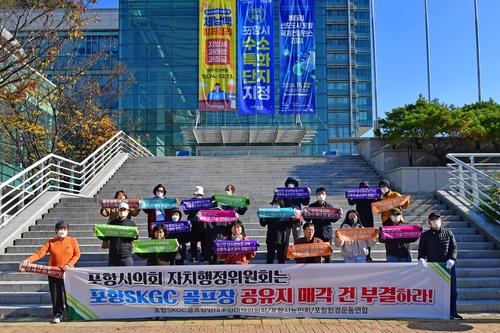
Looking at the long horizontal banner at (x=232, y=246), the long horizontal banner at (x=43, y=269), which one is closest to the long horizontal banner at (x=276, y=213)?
the long horizontal banner at (x=232, y=246)

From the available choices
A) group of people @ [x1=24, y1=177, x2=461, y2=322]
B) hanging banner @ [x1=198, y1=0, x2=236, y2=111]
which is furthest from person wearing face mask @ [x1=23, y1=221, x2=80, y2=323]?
hanging banner @ [x1=198, y1=0, x2=236, y2=111]

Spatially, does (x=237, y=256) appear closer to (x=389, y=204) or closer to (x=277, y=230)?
(x=277, y=230)

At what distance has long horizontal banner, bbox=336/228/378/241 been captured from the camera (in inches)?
367

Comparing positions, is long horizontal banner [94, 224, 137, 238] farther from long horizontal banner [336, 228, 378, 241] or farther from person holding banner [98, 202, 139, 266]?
long horizontal banner [336, 228, 378, 241]

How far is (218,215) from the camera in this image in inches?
388

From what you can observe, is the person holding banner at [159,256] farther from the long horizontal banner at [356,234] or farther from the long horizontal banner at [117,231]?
the long horizontal banner at [356,234]

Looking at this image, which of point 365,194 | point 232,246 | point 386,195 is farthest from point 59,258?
point 386,195

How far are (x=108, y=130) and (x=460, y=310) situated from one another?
718 inches

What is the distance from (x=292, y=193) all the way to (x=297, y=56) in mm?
16699

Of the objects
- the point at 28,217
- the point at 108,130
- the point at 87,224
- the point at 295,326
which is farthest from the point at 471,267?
the point at 108,130

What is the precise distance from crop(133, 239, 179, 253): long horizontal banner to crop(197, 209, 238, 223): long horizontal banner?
0.97 m

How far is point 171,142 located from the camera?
4481cm

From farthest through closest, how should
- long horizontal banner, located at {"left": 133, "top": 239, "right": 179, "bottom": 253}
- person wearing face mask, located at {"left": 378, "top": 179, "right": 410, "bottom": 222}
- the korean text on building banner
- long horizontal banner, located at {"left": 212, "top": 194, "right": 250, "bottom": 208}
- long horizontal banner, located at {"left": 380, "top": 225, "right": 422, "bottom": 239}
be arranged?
long horizontal banner, located at {"left": 212, "top": 194, "right": 250, "bottom": 208}, person wearing face mask, located at {"left": 378, "top": 179, "right": 410, "bottom": 222}, long horizontal banner, located at {"left": 380, "top": 225, "right": 422, "bottom": 239}, long horizontal banner, located at {"left": 133, "top": 239, "right": 179, "bottom": 253}, the korean text on building banner

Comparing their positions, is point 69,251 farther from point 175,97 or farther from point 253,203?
point 175,97
